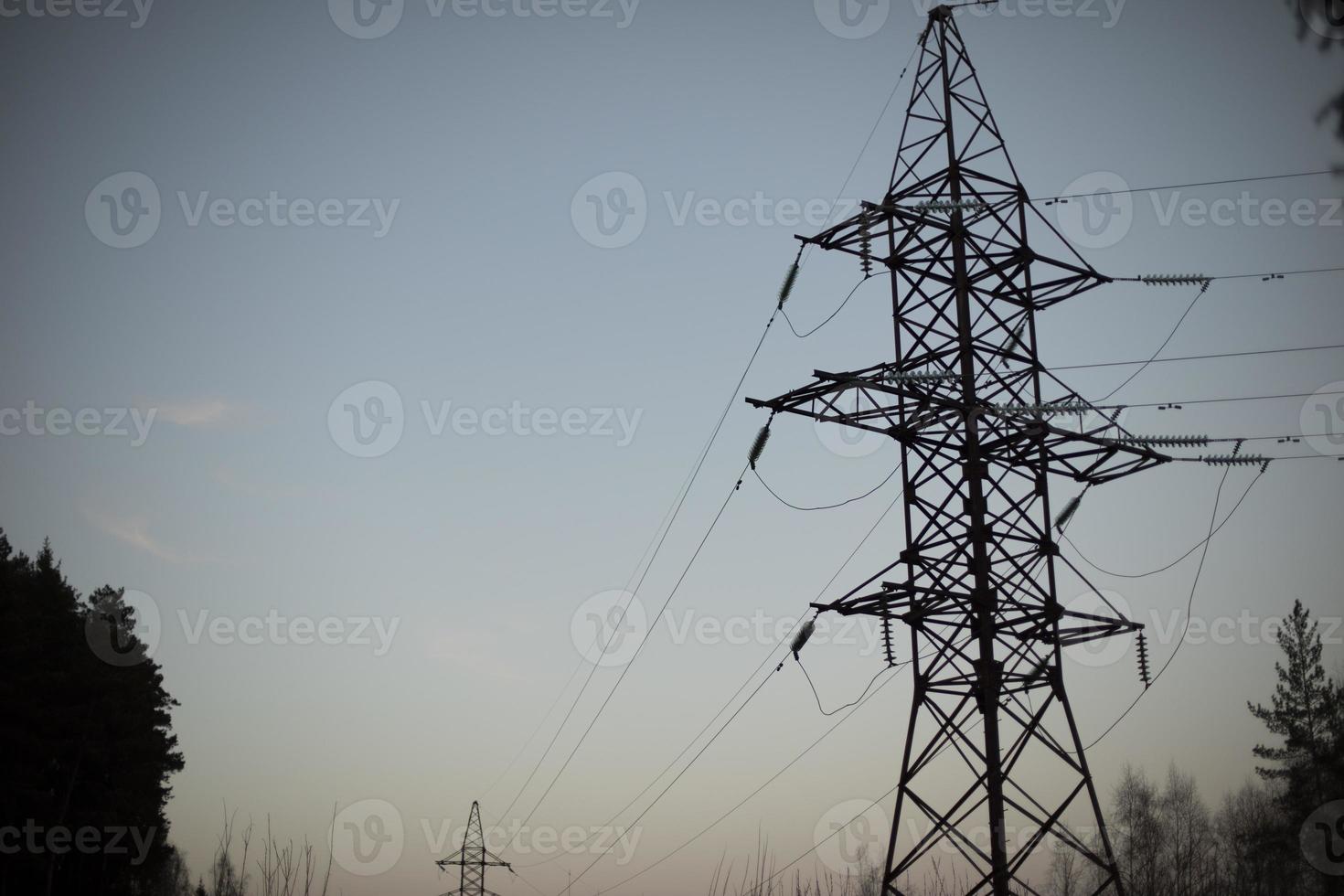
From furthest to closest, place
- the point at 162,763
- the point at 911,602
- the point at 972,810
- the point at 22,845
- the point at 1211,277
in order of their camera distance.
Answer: the point at 162,763 < the point at 22,845 < the point at 1211,277 < the point at 911,602 < the point at 972,810

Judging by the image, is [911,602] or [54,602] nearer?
[911,602]

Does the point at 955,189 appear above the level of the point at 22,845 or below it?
above

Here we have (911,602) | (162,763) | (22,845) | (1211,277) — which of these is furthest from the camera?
(162,763)

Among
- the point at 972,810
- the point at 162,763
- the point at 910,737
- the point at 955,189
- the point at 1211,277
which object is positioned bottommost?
the point at 972,810

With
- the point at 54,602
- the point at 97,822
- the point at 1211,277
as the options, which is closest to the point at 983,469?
the point at 1211,277

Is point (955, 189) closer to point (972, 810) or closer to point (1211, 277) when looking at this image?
point (1211, 277)

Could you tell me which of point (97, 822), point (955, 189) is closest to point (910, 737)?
point (955, 189)

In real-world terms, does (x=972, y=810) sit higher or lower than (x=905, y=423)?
lower

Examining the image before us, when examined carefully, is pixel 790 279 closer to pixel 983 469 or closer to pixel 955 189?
pixel 955 189

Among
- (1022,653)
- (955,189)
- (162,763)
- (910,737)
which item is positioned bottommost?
(910,737)
